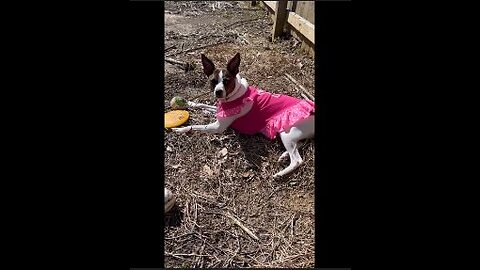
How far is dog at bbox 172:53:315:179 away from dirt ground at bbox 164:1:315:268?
6 cm

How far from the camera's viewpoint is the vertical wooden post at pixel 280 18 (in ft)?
15.2

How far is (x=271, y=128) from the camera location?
2879mm

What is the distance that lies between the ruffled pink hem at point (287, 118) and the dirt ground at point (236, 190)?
0.10 metres

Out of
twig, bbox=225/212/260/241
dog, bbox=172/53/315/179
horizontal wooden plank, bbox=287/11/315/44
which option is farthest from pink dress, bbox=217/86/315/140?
horizontal wooden plank, bbox=287/11/315/44

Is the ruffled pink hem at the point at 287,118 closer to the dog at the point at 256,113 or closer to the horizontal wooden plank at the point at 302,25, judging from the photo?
the dog at the point at 256,113

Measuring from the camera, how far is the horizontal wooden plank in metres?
3.96

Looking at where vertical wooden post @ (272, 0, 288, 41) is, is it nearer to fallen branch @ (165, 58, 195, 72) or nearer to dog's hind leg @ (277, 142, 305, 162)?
fallen branch @ (165, 58, 195, 72)

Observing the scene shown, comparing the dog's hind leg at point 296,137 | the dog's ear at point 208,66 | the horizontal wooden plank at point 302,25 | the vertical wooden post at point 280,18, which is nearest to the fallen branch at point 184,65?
the dog's ear at point 208,66

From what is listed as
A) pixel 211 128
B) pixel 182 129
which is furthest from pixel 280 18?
pixel 182 129
